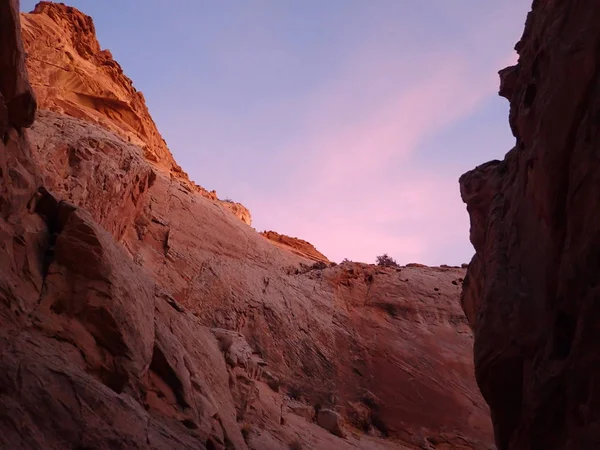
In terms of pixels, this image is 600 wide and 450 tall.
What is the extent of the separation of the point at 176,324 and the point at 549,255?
7.96 metres

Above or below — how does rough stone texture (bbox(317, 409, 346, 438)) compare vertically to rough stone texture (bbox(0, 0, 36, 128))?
below

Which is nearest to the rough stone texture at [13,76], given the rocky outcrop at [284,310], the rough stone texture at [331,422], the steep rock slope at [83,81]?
the rocky outcrop at [284,310]

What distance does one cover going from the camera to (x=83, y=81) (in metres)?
33.1

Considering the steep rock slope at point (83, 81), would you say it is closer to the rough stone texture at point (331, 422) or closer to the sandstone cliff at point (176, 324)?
the sandstone cliff at point (176, 324)

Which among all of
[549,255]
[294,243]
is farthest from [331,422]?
[294,243]

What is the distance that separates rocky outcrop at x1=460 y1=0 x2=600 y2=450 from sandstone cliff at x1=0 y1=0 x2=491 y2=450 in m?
5.44

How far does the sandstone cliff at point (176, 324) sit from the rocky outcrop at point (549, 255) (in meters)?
5.44

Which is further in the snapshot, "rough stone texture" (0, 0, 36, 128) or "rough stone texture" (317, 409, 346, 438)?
"rough stone texture" (317, 409, 346, 438)

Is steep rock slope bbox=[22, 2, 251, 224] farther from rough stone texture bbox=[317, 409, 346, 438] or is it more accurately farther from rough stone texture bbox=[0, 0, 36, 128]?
rough stone texture bbox=[317, 409, 346, 438]

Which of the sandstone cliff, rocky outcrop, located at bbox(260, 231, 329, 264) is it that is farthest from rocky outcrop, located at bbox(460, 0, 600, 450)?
rocky outcrop, located at bbox(260, 231, 329, 264)

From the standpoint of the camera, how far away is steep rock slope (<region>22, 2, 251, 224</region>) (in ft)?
99.3

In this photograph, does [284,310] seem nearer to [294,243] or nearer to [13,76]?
[13,76]

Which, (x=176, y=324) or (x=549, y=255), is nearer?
(x=549, y=255)

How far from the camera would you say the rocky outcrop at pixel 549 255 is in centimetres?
723
